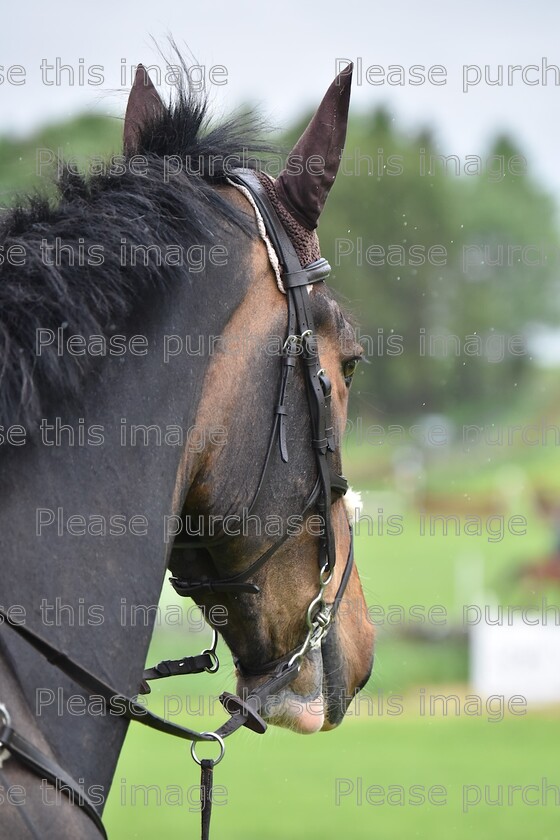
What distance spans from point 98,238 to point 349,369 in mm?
883

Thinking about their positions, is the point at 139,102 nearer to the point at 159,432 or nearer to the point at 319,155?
the point at 319,155

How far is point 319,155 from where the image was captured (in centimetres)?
261

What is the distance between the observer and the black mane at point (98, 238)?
7.53 ft

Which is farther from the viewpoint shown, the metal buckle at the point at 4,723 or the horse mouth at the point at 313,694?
the horse mouth at the point at 313,694

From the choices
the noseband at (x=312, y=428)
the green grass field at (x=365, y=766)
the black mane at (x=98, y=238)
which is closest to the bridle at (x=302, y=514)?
Result: the noseband at (x=312, y=428)

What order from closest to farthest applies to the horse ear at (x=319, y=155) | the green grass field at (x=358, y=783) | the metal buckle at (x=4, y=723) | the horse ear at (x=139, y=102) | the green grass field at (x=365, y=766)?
the metal buckle at (x=4, y=723), the horse ear at (x=319, y=155), the horse ear at (x=139, y=102), the green grass field at (x=365, y=766), the green grass field at (x=358, y=783)

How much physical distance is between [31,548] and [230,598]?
0.70m

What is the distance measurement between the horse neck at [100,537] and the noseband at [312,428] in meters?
0.24

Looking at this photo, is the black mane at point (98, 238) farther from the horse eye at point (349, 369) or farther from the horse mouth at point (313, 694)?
the horse mouth at point (313, 694)

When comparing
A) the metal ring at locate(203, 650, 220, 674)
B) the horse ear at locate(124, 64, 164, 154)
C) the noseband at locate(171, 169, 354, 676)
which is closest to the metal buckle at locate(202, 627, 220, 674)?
the metal ring at locate(203, 650, 220, 674)

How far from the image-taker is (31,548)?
7.49ft

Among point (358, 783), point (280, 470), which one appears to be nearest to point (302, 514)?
point (280, 470)

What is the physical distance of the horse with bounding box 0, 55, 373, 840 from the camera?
7.43ft

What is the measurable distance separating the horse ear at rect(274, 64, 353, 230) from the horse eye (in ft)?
1.36
